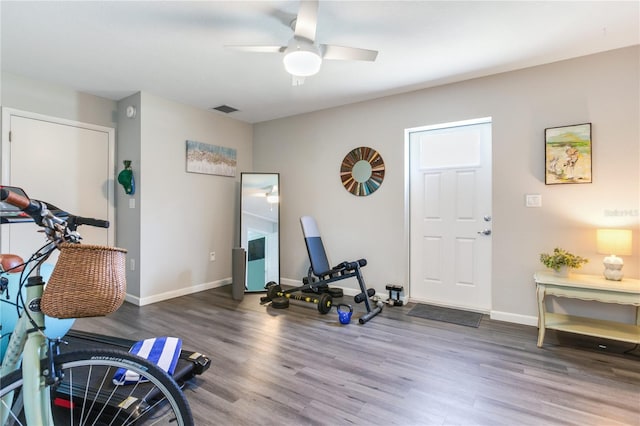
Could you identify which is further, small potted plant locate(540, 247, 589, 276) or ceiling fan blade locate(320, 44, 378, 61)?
small potted plant locate(540, 247, 589, 276)

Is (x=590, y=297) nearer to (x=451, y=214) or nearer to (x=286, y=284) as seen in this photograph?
(x=451, y=214)

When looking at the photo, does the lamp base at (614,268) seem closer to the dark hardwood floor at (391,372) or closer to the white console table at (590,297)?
the white console table at (590,297)

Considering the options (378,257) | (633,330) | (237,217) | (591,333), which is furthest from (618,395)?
(237,217)

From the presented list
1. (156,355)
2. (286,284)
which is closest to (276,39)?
(156,355)

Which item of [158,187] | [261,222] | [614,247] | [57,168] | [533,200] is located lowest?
[614,247]

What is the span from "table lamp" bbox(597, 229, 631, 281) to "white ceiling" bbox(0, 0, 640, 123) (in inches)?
60.8

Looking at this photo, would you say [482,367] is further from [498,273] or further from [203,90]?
[203,90]

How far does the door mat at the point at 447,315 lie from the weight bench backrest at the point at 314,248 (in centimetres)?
108

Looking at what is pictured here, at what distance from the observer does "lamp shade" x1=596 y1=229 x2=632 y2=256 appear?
2418 mm

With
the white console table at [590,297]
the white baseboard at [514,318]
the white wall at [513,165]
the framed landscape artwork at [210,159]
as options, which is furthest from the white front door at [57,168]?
the white console table at [590,297]

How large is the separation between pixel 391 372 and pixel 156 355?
5.02ft

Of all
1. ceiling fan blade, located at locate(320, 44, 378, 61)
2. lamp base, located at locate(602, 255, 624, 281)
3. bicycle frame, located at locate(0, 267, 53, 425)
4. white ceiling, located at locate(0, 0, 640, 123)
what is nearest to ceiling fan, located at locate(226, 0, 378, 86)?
ceiling fan blade, located at locate(320, 44, 378, 61)

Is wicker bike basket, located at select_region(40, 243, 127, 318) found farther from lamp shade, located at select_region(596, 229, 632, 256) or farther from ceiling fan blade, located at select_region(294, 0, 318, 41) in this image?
lamp shade, located at select_region(596, 229, 632, 256)

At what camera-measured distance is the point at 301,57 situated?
2.12 meters
